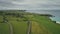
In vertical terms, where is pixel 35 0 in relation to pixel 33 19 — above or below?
above

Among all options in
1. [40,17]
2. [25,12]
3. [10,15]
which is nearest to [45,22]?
[40,17]

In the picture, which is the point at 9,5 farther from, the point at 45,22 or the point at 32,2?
the point at 45,22

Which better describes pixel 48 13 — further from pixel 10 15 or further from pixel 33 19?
pixel 10 15

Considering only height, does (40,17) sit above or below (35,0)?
below

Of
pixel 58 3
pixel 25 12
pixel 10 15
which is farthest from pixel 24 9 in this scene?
pixel 58 3
